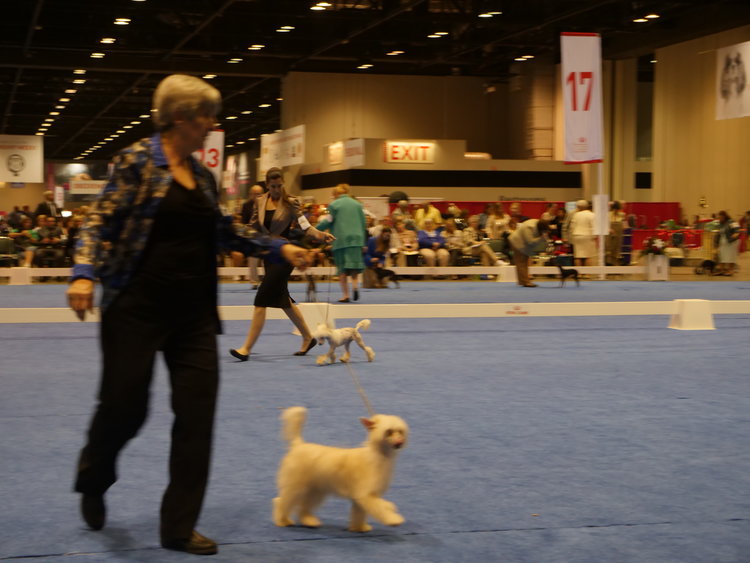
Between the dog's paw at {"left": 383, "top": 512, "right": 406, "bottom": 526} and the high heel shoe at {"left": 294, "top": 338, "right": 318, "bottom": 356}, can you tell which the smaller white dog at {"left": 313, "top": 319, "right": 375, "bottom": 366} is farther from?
the dog's paw at {"left": 383, "top": 512, "right": 406, "bottom": 526}

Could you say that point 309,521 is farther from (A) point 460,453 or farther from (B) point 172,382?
(A) point 460,453

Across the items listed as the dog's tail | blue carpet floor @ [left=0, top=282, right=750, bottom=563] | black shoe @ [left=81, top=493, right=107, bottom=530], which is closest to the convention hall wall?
blue carpet floor @ [left=0, top=282, right=750, bottom=563]

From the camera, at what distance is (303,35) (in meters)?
27.9

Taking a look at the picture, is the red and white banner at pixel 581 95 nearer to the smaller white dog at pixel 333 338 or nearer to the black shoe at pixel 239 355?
the smaller white dog at pixel 333 338

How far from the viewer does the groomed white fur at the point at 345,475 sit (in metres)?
3.23

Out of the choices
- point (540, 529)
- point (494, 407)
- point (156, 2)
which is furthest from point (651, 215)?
point (540, 529)

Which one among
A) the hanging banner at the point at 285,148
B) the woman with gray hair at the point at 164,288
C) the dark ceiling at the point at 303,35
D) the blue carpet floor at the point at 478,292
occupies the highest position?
the dark ceiling at the point at 303,35

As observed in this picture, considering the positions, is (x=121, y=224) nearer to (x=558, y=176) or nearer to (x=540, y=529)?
(x=540, y=529)

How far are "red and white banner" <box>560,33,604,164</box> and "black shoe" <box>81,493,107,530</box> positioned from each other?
16.0 metres

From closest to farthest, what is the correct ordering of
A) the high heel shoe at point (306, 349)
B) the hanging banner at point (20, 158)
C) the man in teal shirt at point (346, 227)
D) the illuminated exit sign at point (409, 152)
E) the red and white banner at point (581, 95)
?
the high heel shoe at point (306, 349) → the man in teal shirt at point (346, 227) → the red and white banner at point (581, 95) → the illuminated exit sign at point (409, 152) → the hanging banner at point (20, 158)

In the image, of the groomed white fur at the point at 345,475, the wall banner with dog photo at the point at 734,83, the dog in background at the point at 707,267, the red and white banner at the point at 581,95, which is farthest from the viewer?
the dog in background at the point at 707,267

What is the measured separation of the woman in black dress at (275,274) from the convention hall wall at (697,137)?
21264 mm

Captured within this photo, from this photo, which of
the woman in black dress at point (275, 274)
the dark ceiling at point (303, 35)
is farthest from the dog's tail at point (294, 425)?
the dark ceiling at point (303, 35)

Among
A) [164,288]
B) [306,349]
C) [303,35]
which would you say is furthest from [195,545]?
[303,35]
